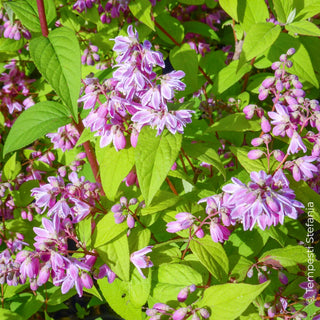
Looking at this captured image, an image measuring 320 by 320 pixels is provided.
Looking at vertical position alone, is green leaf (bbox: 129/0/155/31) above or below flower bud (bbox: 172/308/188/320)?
above

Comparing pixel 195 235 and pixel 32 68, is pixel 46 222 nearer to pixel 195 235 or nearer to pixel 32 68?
pixel 195 235

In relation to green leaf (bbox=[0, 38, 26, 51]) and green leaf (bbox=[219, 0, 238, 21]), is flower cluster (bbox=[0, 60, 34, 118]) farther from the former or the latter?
green leaf (bbox=[219, 0, 238, 21])

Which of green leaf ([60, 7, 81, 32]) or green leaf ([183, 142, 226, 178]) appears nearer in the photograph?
green leaf ([183, 142, 226, 178])

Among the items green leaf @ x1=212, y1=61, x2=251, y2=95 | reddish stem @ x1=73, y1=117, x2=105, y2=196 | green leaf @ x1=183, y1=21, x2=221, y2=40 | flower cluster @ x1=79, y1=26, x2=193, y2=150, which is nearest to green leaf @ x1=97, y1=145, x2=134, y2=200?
flower cluster @ x1=79, y1=26, x2=193, y2=150

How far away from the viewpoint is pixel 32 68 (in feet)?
10.6

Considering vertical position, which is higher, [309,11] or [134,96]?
[309,11]

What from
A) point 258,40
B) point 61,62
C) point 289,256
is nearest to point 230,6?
point 258,40

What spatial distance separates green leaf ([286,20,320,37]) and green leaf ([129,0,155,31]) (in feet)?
2.61

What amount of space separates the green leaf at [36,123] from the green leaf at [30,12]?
38 centimetres

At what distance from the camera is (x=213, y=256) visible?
155cm

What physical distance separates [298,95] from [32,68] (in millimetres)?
2372

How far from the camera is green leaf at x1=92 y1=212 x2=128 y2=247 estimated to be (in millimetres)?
1524

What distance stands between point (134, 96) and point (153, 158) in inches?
11.1

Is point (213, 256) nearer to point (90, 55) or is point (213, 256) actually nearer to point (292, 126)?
point (292, 126)
